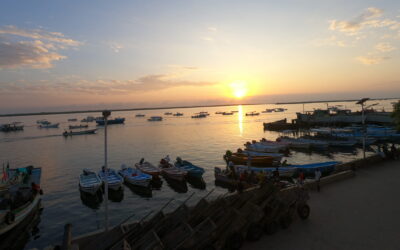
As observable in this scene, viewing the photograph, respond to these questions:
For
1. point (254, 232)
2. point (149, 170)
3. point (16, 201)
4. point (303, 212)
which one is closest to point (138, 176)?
point (149, 170)

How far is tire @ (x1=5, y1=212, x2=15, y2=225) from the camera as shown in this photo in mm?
15891

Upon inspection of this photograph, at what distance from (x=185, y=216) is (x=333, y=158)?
38.1 meters

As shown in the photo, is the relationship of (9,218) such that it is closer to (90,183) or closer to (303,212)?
(90,183)

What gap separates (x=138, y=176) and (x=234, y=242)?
20.6 metres

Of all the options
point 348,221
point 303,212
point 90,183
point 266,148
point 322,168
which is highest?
point 303,212

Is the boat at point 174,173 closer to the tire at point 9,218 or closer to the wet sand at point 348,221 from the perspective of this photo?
the tire at point 9,218

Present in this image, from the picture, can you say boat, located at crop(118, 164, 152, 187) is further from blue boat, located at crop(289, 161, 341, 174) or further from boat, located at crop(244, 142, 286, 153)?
boat, located at crop(244, 142, 286, 153)

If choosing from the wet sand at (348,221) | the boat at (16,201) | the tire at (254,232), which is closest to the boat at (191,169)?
the boat at (16,201)

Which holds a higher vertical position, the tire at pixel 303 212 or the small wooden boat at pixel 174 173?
the tire at pixel 303 212

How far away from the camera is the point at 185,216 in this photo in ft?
32.7

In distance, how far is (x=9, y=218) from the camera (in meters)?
16.0

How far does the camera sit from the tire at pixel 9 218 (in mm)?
15891

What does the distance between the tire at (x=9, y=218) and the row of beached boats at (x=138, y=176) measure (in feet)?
27.1

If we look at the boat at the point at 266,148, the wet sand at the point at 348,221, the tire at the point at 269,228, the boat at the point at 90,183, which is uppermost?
the tire at the point at 269,228
